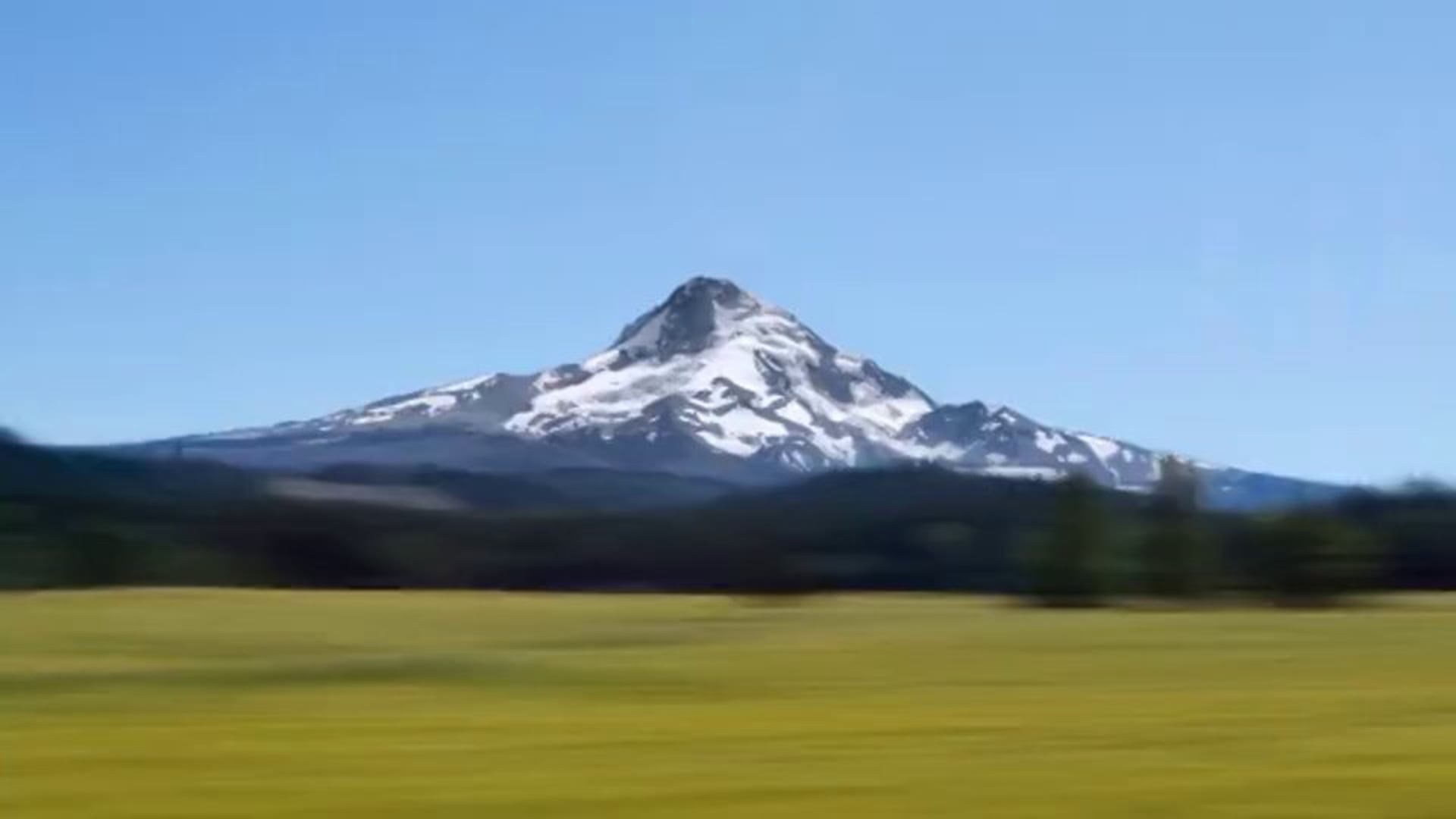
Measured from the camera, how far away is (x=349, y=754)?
42.3 feet

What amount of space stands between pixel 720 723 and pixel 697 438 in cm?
15333

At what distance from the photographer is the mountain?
67000 millimetres

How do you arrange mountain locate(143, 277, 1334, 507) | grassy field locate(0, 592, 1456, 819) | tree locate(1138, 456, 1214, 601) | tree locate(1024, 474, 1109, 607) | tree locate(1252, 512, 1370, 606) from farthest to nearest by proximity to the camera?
mountain locate(143, 277, 1334, 507), tree locate(1138, 456, 1214, 601), tree locate(1252, 512, 1370, 606), tree locate(1024, 474, 1109, 607), grassy field locate(0, 592, 1456, 819)

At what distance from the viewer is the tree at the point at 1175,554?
4325 centimetres

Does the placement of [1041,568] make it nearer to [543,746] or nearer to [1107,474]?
[1107,474]

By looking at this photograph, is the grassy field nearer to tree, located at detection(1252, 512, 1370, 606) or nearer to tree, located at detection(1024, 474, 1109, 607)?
tree, located at detection(1024, 474, 1109, 607)

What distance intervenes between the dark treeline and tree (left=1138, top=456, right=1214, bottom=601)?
0.03 m

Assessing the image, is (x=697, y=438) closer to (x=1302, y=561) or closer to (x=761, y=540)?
(x=761, y=540)

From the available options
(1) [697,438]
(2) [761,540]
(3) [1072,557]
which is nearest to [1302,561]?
(3) [1072,557]

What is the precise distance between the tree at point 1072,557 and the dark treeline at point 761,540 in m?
0.04

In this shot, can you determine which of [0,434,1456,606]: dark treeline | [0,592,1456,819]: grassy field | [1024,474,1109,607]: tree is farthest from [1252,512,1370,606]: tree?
[0,592,1456,819]: grassy field

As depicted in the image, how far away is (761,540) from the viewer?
5091 cm

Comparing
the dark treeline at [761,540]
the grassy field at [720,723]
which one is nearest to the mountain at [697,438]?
the dark treeline at [761,540]

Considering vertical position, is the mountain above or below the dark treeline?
above
